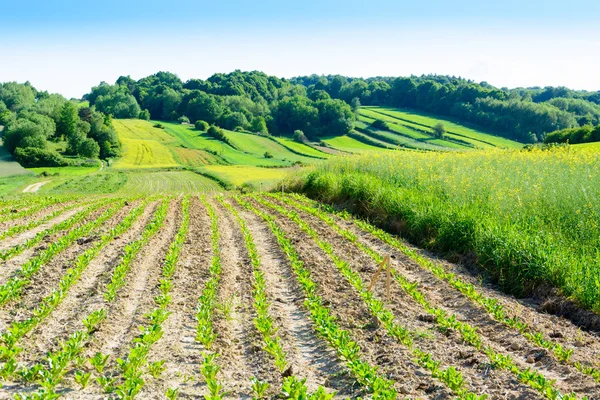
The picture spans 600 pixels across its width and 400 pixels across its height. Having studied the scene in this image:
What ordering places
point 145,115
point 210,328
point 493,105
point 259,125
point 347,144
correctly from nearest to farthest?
point 210,328 → point 347,144 → point 493,105 → point 259,125 → point 145,115

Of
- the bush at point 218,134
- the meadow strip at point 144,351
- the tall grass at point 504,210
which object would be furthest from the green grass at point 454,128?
A: the meadow strip at point 144,351

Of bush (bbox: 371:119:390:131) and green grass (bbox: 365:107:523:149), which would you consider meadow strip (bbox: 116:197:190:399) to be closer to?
green grass (bbox: 365:107:523:149)

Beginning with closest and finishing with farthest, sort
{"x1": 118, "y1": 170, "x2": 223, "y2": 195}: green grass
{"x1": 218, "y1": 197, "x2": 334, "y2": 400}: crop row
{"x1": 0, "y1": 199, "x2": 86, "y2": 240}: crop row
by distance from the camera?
{"x1": 218, "y1": 197, "x2": 334, "y2": 400}: crop row → {"x1": 0, "y1": 199, "x2": 86, "y2": 240}: crop row → {"x1": 118, "y1": 170, "x2": 223, "y2": 195}: green grass

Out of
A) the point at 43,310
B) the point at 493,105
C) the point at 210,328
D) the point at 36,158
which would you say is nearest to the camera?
the point at 210,328

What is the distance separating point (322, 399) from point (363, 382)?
0.78 meters

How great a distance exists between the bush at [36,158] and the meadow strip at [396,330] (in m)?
61.8

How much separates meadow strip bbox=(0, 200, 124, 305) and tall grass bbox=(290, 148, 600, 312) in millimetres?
8983

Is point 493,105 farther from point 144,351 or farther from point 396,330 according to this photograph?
point 144,351

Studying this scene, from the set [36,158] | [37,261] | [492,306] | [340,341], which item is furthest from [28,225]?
[36,158]

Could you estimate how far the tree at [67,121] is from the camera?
7693 centimetres

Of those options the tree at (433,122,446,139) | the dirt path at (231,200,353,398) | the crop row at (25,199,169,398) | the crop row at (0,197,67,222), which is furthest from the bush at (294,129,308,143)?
the crop row at (25,199,169,398)

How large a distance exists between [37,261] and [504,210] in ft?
35.8

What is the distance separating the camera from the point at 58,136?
78.2m

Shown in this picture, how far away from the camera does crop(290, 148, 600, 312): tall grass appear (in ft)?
31.6
